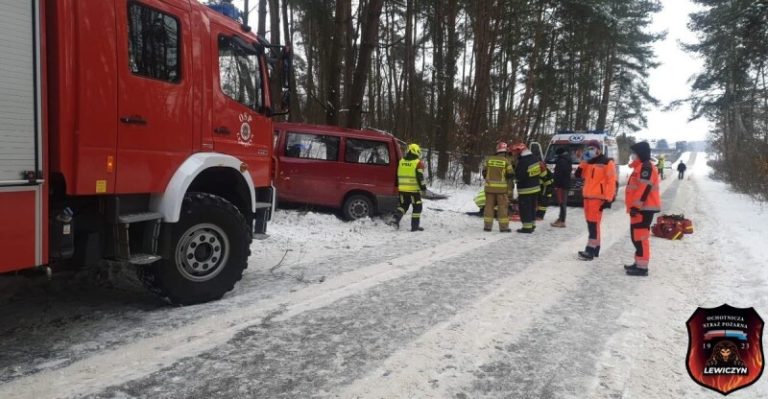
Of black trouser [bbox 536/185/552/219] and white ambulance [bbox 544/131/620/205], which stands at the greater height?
white ambulance [bbox 544/131/620/205]

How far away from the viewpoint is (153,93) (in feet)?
13.6

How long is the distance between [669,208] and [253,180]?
1501 cm

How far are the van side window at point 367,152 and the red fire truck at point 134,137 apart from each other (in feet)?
15.9

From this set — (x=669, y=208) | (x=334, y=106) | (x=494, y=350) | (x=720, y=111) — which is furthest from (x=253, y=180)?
(x=720, y=111)

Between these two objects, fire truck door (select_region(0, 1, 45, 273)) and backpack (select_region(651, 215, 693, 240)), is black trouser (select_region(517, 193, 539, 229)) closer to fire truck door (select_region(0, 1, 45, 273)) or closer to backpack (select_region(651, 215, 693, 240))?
backpack (select_region(651, 215, 693, 240))

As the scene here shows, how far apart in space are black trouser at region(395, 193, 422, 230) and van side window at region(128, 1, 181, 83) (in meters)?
5.99

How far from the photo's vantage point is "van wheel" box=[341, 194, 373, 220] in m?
10.4

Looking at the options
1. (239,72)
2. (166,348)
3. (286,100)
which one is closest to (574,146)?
(286,100)

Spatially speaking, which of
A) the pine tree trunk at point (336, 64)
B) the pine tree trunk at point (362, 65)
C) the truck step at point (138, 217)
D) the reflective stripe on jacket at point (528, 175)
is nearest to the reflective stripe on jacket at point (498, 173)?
the reflective stripe on jacket at point (528, 175)

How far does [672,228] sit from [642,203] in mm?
3628

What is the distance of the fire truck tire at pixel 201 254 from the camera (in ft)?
14.5

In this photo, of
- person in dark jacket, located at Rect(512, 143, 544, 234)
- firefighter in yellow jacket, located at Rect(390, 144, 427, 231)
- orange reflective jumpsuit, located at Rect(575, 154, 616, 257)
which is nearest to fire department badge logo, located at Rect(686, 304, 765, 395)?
orange reflective jumpsuit, located at Rect(575, 154, 616, 257)

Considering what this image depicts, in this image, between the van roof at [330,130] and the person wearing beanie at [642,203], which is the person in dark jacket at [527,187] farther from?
the person wearing beanie at [642,203]

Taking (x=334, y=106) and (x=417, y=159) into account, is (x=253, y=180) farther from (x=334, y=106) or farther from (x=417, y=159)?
(x=334, y=106)
